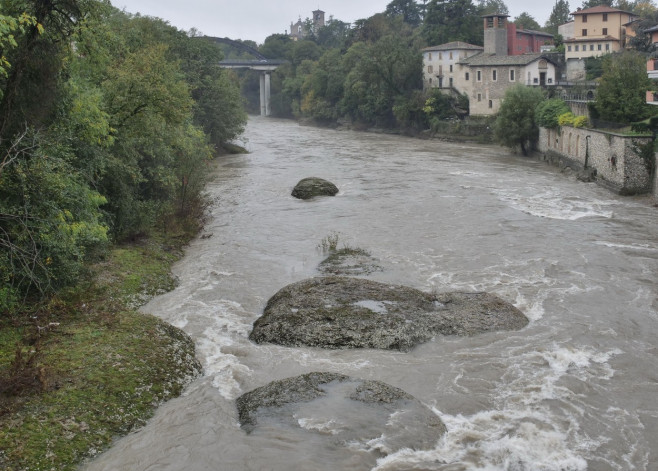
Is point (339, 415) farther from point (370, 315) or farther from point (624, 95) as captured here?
point (624, 95)

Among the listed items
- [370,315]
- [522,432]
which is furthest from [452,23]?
[522,432]

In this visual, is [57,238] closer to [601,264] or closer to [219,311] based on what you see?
[219,311]

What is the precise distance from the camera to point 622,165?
36.0 meters

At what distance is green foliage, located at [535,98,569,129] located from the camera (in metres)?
50.0

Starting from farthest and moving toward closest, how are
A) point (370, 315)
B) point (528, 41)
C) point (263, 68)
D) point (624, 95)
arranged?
point (263, 68) → point (528, 41) → point (624, 95) → point (370, 315)

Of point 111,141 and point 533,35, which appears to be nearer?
point 111,141

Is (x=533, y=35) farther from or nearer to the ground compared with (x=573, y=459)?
farther from the ground

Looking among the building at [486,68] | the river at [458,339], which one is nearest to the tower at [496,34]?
the building at [486,68]

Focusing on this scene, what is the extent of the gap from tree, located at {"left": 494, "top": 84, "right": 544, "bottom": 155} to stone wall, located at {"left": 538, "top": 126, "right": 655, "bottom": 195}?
3.76m

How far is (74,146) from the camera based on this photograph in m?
19.1

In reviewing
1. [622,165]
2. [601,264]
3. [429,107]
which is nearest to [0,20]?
[601,264]

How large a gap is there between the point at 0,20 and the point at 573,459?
11.5m

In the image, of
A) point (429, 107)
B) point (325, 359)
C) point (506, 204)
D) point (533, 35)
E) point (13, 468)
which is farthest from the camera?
point (533, 35)

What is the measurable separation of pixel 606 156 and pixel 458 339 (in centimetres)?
2653
